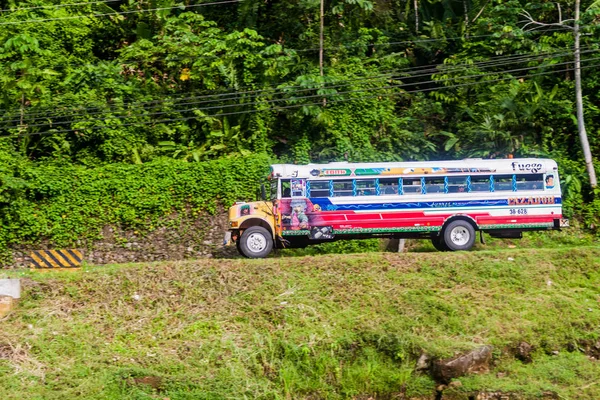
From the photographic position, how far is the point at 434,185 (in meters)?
17.1

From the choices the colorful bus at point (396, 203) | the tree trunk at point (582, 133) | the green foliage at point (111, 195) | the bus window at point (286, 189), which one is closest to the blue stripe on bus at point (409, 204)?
the colorful bus at point (396, 203)

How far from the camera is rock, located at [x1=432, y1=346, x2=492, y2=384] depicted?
41.8 feet

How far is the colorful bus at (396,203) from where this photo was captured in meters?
16.8

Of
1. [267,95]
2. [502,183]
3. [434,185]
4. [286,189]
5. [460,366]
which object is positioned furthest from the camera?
[267,95]

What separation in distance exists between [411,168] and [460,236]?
2.17 meters

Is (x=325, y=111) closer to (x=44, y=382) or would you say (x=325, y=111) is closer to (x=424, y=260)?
(x=424, y=260)

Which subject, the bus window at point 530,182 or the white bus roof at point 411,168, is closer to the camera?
the white bus roof at point 411,168

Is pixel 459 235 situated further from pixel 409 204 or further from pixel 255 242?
pixel 255 242

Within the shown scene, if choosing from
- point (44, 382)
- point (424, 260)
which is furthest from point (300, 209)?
point (44, 382)

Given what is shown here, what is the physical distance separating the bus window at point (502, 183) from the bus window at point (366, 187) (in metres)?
3.03

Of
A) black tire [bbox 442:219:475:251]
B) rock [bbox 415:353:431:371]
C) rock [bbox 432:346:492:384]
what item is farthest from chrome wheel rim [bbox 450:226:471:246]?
rock [bbox 415:353:431:371]

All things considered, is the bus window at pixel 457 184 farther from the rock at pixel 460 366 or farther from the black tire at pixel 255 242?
the rock at pixel 460 366

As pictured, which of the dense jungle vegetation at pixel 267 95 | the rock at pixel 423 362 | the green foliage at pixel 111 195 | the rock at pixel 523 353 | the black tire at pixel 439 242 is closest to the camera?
the rock at pixel 423 362

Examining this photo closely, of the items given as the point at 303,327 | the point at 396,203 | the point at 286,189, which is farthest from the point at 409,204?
the point at 303,327
